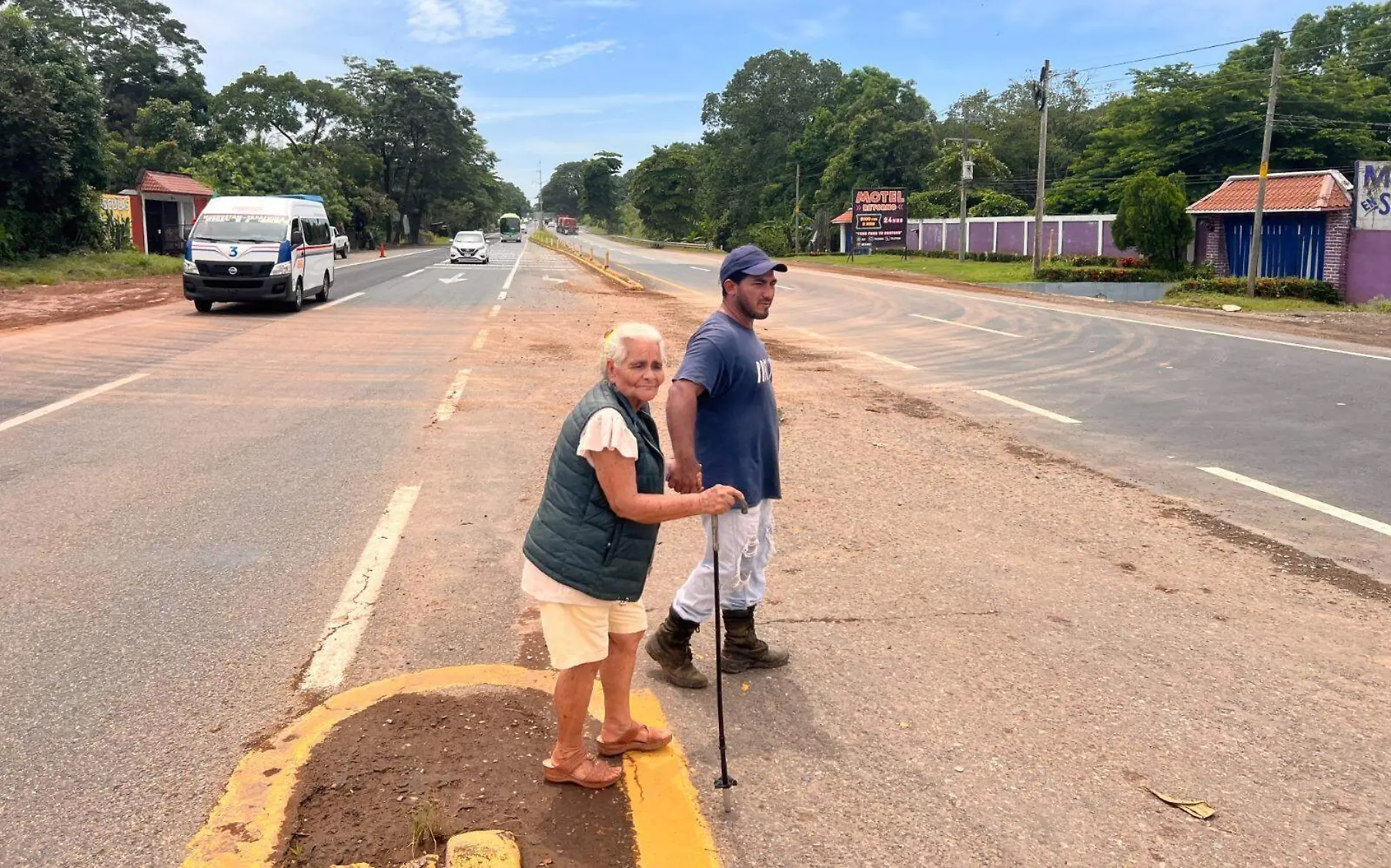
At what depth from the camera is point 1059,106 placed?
81625 mm

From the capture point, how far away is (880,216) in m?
56.2

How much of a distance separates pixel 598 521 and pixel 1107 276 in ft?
116

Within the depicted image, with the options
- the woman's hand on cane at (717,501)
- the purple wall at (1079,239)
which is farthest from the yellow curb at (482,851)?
the purple wall at (1079,239)

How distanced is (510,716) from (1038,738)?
1.85 m

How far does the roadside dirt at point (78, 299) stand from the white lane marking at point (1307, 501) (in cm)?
1695

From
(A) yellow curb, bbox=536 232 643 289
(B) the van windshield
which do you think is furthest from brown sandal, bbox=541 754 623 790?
(A) yellow curb, bbox=536 232 643 289

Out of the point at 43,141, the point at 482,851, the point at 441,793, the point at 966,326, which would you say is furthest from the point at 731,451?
the point at 43,141

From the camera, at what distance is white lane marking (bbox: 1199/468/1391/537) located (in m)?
6.32

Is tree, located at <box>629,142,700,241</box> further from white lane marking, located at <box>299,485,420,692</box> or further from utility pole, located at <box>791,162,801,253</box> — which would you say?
white lane marking, located at <box>299,485,420,692</box>

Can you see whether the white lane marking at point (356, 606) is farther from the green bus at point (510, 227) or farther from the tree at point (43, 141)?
the green bus at point (510, 227)

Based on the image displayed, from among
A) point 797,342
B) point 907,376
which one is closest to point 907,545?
point 907,376

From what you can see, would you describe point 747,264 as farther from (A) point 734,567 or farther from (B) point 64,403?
(B) point 64,403

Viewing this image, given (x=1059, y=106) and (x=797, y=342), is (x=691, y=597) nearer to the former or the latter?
(x=797, y=342)

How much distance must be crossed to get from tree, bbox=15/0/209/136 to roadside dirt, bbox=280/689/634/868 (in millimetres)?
70576
